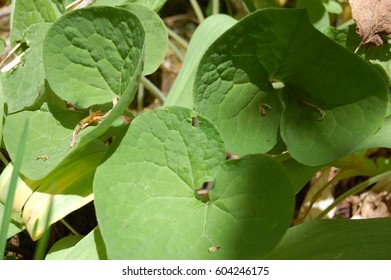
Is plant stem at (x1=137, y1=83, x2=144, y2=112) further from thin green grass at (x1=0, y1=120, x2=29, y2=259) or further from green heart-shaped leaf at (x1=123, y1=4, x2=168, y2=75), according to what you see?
thin green grass at (x1=0, y1=120, x2=29, y2=259)

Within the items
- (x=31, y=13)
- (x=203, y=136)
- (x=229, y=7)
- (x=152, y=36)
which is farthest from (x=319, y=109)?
(x=229, y=7)

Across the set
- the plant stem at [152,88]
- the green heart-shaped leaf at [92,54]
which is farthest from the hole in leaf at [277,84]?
the plant stem at [152,88]

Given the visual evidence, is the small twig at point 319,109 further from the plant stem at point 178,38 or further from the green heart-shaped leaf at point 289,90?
the plant stem at point 178,38

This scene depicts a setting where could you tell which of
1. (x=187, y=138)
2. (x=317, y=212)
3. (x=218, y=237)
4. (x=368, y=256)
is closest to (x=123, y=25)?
(x=187, y=138)

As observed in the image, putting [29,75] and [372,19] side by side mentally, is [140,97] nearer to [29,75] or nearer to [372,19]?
[29,75]

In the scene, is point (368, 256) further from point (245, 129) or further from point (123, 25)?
point (123, 25)

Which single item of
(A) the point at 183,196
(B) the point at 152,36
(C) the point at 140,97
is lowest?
(C) the point at 140,97
